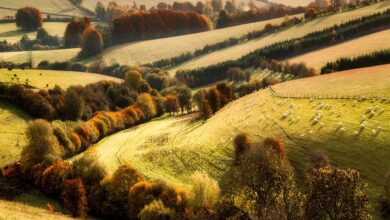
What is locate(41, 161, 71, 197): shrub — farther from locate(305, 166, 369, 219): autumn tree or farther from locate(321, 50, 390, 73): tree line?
locate(321, 50, 390, 73): tree line

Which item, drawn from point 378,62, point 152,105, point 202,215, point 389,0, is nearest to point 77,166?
point 202,215

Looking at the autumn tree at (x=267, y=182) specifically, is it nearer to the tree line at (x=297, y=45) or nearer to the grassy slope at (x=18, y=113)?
the grassy slope at (x=18, y=113)

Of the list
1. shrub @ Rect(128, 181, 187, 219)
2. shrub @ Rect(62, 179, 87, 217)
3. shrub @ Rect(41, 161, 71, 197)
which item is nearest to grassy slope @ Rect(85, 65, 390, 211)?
shrub @ Rect(128, 181, 187, 219)

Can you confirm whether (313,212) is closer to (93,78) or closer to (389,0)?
(93,78)

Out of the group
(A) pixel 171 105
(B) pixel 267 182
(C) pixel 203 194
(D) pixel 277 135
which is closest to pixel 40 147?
(C) pixel 203 194

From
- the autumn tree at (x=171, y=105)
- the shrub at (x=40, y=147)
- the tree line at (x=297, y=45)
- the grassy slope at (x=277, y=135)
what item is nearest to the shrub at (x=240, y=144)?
the grassy slope at (x=277, y=135)

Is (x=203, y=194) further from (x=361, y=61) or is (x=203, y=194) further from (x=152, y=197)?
(x=361, y=61)
